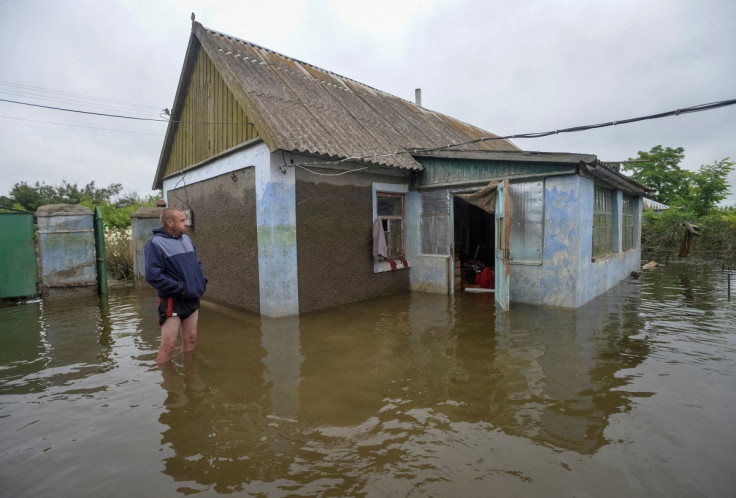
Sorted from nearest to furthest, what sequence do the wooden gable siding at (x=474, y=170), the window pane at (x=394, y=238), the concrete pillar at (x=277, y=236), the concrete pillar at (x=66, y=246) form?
the concrete pillar at (x=277, y=236) → the wooden gable siding at (x=474, y=170) → the window pane at (x=394, y=238) → the concrete pillar at (x=66, y=246)

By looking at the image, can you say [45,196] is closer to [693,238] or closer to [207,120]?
[207,120]

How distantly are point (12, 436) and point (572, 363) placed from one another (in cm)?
586

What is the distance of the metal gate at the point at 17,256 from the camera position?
30.7 ft

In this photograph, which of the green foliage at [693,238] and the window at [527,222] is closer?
the window at [527,222]

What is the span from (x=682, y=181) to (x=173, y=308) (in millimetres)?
26662

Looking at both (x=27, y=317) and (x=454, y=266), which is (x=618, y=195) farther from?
(x=27, y=317)

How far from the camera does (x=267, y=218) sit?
7.28 metres

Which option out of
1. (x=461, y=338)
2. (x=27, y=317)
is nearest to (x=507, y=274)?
(x=461, y=338)

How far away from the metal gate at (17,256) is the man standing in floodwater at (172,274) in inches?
293

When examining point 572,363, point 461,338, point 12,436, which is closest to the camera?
point 12,436

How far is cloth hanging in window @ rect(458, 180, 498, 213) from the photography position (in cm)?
836

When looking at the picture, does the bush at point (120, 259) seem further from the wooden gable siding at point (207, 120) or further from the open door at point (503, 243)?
the open door at point (503, 243)

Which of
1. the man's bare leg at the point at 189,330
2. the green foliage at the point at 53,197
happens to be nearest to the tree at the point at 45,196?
the green foliage at the point at 53,197

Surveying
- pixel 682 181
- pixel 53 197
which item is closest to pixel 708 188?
pixel 682 181
